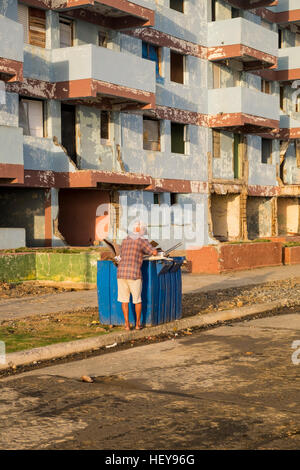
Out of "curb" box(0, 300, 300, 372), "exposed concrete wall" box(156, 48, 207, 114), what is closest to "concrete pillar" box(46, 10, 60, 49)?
"exposed concrete wall" box(156, 48, 207, 114)

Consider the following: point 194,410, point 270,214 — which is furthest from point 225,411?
point 270,214

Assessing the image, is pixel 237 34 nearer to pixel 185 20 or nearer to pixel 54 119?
pixel 185 20

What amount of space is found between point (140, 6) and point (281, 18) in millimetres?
13839

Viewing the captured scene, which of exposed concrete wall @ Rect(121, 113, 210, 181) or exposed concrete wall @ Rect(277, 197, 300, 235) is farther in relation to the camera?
exposed concrete wall @ Rect(277, 197, 300, 235)

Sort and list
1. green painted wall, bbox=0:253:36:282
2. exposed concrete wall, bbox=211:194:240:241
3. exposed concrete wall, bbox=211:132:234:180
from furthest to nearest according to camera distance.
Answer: exposed concrete wall, bbox=211:194:240:241 < exposed concrete wall, bbox=211:132:234:180 < green painted wall, bbox=0:253:36:282

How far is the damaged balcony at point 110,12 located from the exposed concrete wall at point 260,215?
46.6ft

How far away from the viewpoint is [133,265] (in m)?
11.6

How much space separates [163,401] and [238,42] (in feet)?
92.4

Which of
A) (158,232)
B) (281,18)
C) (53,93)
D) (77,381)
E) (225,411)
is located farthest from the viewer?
(281,18)

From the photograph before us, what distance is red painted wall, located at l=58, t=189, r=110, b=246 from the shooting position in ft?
95.7

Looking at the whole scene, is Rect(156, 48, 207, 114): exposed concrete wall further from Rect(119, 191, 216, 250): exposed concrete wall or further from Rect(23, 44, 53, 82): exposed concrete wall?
Rect(23, 44, 53, 82): exposed concrete wall

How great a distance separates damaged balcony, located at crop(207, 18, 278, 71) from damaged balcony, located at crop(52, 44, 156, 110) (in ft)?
23.1

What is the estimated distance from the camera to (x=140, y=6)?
27.8m
